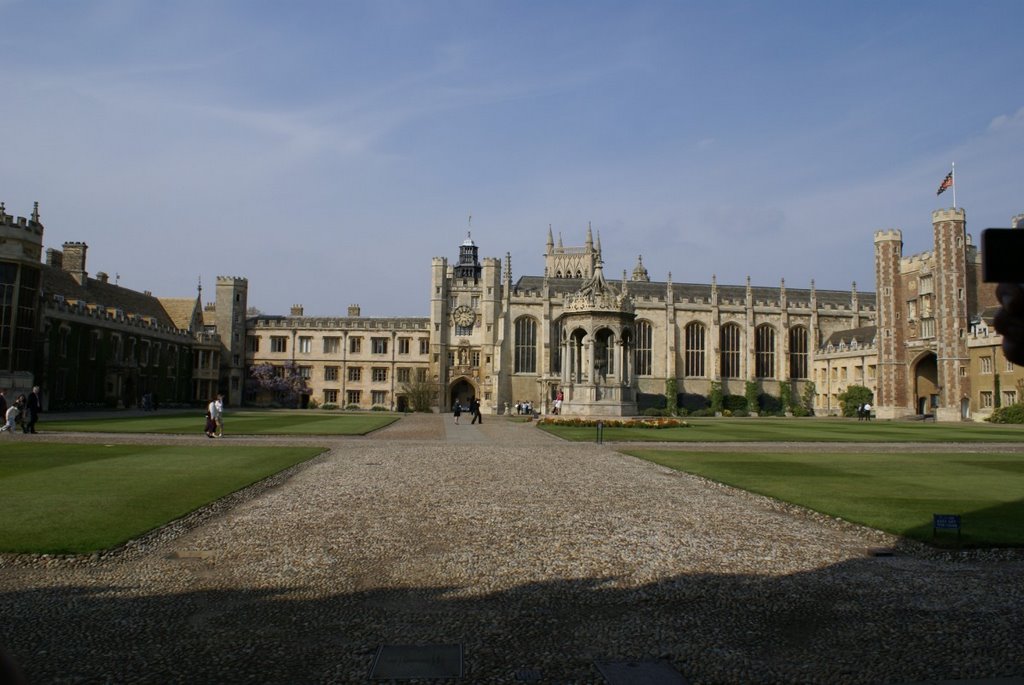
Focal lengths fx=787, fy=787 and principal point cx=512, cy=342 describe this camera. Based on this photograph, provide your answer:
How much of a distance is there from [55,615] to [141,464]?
1155 centimetres

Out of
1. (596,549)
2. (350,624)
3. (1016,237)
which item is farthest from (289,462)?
(1016,237)

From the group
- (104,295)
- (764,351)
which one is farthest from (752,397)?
(104,295)

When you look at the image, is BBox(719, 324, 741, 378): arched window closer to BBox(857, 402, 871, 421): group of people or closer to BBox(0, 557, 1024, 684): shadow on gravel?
BBox(857, 402, 871, 421): group of people

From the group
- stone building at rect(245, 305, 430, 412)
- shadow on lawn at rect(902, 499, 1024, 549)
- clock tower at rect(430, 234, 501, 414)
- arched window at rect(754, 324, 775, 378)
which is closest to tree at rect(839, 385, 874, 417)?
arched window at rect(754, 324, 775, 378)

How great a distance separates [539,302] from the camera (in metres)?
71.8

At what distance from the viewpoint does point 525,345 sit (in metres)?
71.6

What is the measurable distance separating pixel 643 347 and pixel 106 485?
62.6 meters

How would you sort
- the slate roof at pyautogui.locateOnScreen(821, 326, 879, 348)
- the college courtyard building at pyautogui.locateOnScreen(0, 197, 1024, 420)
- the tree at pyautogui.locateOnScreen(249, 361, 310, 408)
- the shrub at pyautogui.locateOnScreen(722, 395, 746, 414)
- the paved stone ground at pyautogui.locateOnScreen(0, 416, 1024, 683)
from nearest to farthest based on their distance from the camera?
1. the paved stone ground at pyautogui.locateOnScreen(0, 416, 1024, 683)
2. the college courtyard building at pyautogui.locateOnScreen(0, 197, 1024, 420)
3. the slate roof at pyautogui.locateOnScreen(821, 326, 879, 348)
4. the shrub at pyautogui.locateOnScreen(722, 395, 746, 414)
5. the tree at pyautogui.locateOnScreen(249, 361, 310, 408)

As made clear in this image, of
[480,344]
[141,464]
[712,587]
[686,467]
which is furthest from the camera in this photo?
[480,344]

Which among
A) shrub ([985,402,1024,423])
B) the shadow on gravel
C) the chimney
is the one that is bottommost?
the shadow on gravel

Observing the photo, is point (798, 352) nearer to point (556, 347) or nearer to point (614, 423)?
point (556, 347)

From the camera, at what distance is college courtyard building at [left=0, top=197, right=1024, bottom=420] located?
55688 mm

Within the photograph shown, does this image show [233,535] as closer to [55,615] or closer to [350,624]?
[55,615]

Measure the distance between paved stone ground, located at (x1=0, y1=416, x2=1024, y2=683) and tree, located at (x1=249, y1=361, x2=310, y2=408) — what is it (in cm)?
→ 6329
